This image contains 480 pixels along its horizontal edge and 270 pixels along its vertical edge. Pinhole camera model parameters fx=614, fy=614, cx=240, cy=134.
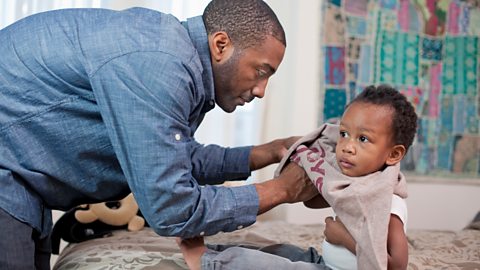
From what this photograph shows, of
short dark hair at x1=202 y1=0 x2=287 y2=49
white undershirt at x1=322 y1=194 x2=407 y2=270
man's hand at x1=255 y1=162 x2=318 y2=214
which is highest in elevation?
short dark hair at x1=202 y1=0 x2=287 y2=49

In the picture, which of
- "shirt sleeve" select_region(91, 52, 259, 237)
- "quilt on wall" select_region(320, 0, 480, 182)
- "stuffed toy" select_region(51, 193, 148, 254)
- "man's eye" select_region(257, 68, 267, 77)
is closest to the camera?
"shirt sleeve" select_region(91, 52, 259, 237)

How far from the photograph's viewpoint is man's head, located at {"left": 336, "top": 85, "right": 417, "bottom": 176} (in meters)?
1.37

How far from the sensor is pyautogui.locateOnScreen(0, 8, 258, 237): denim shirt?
1254mm

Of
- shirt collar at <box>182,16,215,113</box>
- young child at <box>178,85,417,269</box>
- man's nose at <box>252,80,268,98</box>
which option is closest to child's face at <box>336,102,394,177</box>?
young child at <box>178,85,417,269</box>

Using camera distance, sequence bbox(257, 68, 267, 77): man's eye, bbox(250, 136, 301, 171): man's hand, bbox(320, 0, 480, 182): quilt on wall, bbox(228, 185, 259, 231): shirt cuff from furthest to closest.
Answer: bbox(320, 0, 480, 182): quilt on wall
bbox(250, 136, 301, 171): man's hand
bbox(257, 68, 267, 77): man's eye
bbox(228, 185, 259, 231): shirt cuff

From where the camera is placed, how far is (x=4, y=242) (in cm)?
133

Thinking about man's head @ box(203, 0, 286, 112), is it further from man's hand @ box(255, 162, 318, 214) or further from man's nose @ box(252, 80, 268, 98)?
man's hand @ box(255, 162, 318, 214)

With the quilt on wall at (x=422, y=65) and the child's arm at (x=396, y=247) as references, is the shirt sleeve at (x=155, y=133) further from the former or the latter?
the quilt on wall at (x=422, y=65)

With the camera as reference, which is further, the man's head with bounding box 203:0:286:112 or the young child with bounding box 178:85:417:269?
the man's head with bounding box 203:0:286:112

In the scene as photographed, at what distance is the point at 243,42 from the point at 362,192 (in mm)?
434

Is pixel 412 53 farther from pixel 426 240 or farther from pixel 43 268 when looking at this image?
pixel 43 268

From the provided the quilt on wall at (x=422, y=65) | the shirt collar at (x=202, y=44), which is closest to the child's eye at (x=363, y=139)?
the shirt collar at (x=202, y=44)

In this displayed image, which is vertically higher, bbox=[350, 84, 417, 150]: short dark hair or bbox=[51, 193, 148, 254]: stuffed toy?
bbox=[350, 84, 417, 150]: short dark hair

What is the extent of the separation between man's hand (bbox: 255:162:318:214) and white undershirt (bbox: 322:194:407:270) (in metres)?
0.13
